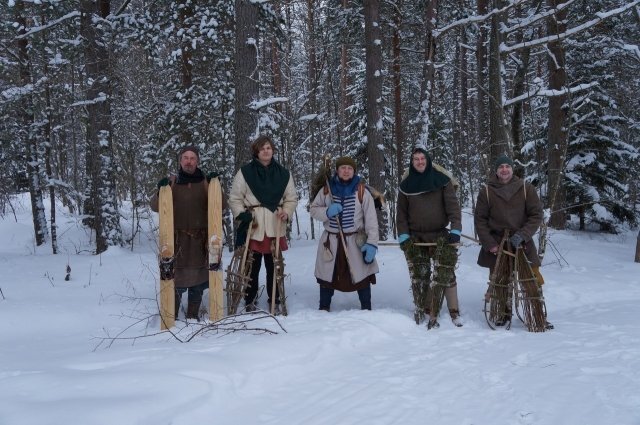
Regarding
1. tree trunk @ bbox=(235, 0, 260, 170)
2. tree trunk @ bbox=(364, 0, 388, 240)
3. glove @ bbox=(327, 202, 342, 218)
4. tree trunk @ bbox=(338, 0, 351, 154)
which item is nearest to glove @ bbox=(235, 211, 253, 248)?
glove @ bbox=(327, 202, 342, 218)

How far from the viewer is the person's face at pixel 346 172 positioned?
5520mm

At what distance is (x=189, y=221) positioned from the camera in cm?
537

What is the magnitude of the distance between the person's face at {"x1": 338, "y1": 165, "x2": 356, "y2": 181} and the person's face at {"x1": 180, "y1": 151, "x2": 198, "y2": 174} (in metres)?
1.66

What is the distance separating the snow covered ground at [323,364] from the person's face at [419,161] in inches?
67.7

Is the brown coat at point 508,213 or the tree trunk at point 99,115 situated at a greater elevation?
the tree trunk at point 99,115

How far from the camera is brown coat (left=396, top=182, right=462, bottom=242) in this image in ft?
17.7

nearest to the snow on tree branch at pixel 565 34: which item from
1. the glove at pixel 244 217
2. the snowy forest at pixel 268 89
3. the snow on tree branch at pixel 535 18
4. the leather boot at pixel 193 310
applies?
the snowy forest at pixel 268 89

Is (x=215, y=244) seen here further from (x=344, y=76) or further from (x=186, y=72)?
(x=344, y=76)

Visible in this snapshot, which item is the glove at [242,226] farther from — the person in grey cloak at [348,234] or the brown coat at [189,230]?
the person in grey cloak at [348,234]

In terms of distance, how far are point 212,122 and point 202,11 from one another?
269 cm

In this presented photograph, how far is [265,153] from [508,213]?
2.86 meters

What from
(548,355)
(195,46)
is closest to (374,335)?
(548,355)

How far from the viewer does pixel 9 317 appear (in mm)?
5426

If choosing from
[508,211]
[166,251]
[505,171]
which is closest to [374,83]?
[505,171]
